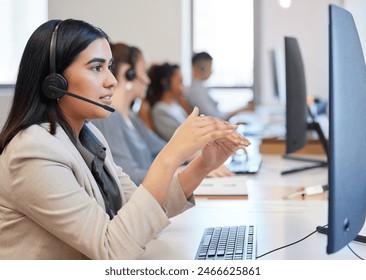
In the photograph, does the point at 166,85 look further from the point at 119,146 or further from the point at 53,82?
the point at 53,82

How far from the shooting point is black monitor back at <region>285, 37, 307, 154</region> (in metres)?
1.95

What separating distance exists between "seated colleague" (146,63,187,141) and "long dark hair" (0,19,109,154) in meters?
0.93

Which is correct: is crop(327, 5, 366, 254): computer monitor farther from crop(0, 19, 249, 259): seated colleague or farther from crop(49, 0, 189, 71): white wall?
crop(49, 0, 189, 71): white wall

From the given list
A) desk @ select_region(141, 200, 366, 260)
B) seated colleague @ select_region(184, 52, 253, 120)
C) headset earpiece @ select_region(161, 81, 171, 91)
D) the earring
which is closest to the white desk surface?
desk @ select_region(141, 200, 366, 260)

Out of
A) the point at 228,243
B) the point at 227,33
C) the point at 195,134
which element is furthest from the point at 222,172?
the point at 195,134

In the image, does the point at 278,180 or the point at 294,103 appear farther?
the point at 294,103

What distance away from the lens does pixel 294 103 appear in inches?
77.3

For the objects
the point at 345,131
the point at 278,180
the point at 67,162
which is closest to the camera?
the point at 345,131

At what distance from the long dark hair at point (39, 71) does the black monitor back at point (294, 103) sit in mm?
1104

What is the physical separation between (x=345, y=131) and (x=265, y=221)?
0.52 m

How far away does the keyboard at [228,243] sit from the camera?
0.98m

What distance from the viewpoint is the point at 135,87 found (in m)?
1.71

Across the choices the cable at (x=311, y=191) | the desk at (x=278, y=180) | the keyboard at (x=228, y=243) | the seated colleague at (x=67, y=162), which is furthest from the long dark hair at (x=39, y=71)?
the cable at (x=311, y=191)
